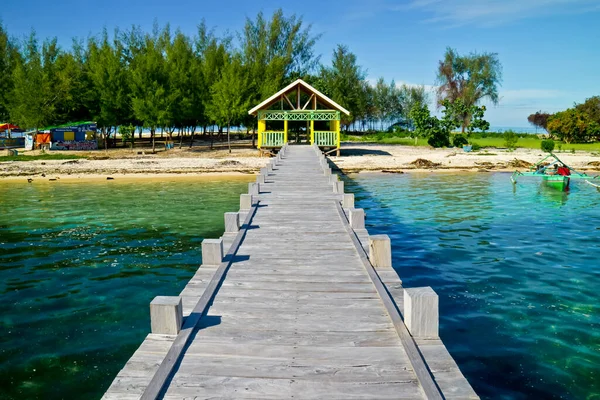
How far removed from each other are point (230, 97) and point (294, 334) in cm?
3966

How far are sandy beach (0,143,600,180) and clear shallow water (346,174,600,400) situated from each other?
1250 centimetres

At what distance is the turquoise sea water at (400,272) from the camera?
7023mm

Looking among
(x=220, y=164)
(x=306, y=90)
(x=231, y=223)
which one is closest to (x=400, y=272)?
(x=231, y=223)

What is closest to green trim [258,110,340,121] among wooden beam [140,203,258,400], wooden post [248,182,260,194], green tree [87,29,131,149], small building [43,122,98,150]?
A: green tree [87,29,131,149]

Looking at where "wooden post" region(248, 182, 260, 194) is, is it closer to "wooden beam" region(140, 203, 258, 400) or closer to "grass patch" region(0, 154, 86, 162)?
"wooden beam" region(140, 203, 258, 400)

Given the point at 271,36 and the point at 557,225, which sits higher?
the point at 271,36

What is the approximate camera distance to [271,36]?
186 ft

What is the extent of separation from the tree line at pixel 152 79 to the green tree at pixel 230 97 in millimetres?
90

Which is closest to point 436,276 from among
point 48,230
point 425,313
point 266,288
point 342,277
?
point 342,277

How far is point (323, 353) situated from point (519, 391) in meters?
3.10

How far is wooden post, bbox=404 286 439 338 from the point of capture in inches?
205

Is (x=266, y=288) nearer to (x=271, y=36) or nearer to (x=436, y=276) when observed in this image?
(x=436, y=276)

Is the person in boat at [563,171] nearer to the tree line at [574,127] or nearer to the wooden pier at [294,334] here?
the wooden pier at [294,334]

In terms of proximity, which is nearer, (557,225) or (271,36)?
(557,225)
